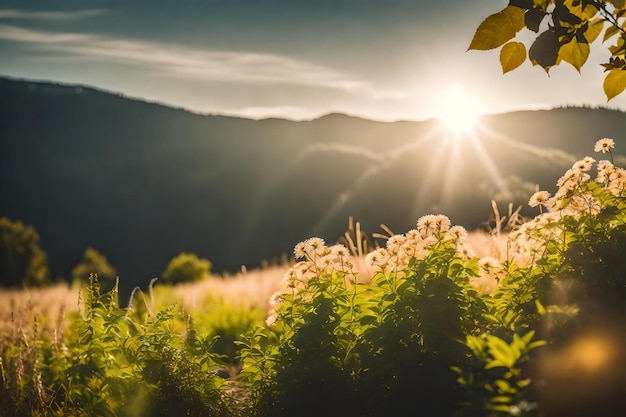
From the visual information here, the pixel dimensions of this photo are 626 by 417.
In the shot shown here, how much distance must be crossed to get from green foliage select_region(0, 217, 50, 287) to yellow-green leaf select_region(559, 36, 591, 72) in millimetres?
49616

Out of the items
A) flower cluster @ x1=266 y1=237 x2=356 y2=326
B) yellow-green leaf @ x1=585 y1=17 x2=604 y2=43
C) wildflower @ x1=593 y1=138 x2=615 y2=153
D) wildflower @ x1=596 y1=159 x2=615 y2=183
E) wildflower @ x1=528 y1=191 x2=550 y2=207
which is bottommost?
flower cluster @ x1=266 y1=237 x2=356 y2=326

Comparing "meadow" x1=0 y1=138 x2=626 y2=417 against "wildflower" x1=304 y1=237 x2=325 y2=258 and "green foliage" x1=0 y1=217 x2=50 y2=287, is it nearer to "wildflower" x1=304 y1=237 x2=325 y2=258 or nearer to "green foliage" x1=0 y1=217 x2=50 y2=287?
"wildflower" x1=304 y1=237 x2=325 y2=258

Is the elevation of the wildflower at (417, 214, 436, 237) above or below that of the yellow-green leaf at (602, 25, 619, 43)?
→ below

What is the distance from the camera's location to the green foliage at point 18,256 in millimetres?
46531

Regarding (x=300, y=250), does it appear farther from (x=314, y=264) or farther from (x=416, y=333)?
(x=416, y=333)

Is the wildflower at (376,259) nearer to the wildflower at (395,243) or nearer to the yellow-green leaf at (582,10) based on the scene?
the wildflower at (395,243)

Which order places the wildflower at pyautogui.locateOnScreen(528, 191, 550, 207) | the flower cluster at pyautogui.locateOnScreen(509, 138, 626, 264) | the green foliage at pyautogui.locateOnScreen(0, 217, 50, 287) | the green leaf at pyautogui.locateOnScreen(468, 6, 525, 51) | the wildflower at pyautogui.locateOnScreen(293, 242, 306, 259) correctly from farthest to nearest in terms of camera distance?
the green foliage at pyautogui.locateOnScreen(0, 217, 50, 287) < the wildflower at pyautogui.locateOnScreen(293, 242, 306, 259) < the wildflower at pyautogui.locateOnScreen(528, 191, 550, 207) < the flower cluster at pyautogui.locateOnScreen(509, 138, 626, 264) < the green leaf at pyautogui.locateOnScreen(468, 6, 525, 51)

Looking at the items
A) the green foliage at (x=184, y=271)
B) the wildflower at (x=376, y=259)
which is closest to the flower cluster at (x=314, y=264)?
the wildflower at (x=376, y=259)

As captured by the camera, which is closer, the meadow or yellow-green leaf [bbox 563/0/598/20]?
yellow-green leaf [bbox 563/0/598/20]

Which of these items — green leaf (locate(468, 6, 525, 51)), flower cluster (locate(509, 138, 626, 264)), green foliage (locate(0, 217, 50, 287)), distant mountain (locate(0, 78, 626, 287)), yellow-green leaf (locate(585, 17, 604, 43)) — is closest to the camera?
green leaf (locate(468, 6, 525, 51))

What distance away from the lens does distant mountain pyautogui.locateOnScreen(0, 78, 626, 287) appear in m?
110

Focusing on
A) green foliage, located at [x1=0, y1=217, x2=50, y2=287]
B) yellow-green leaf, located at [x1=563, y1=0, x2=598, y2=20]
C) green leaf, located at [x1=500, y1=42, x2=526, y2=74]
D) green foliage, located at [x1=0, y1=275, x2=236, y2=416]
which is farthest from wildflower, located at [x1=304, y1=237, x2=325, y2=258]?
green foliage, located at [x1=0, y1=217, x2=50, y2=287]

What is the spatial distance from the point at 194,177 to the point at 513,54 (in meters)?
152

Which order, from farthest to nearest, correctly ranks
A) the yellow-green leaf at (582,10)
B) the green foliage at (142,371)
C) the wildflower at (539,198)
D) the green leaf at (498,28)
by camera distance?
the green foliage at (142,371), the wildflower at (539,198), the yellow-green leaf at (582,10), the green leaf at (498,28)
